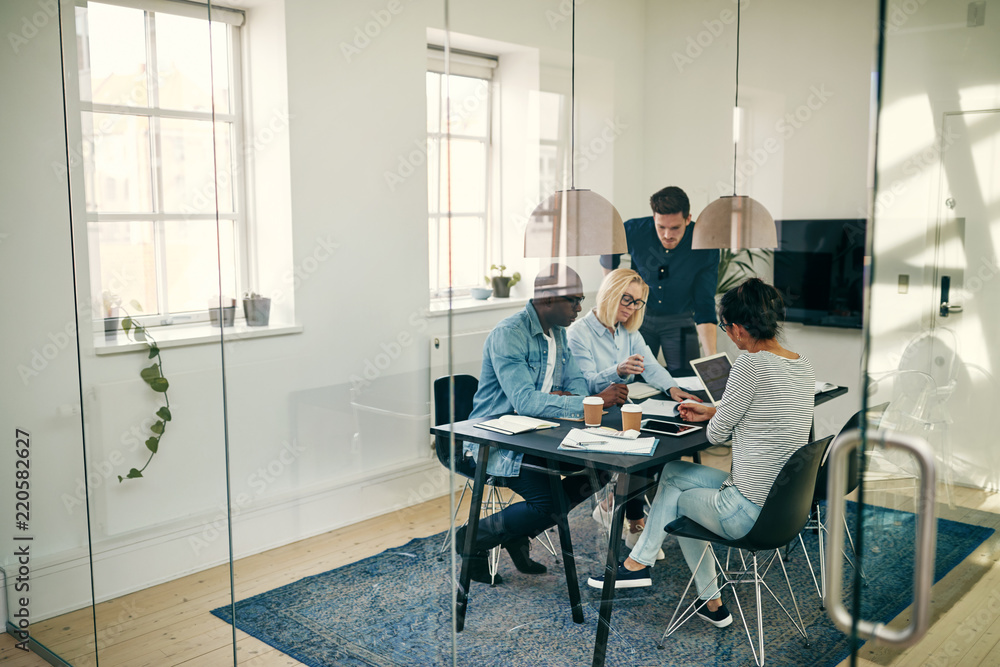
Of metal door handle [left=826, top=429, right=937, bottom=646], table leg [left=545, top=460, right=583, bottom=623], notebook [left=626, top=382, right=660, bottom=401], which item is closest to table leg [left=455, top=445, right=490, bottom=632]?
table leg [left=545, top=460, right=583, bottom=623]

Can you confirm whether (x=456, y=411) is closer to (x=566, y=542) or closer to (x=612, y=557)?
(x=566, y=542)

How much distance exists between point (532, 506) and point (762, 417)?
0.63 metres

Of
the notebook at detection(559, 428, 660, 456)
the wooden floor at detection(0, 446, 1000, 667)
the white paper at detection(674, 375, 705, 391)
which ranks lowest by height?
the wooden floor at detection(0, 446, 1000, 667)

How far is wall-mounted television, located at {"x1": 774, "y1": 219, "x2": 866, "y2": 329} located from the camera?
6.06 feet

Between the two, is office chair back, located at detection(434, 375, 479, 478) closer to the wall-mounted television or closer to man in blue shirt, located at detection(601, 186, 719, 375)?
man in blue shirt, located at detection(601, 186, 719, 375)

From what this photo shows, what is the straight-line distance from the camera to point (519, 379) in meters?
2.00

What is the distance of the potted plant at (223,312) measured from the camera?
95.5 inches

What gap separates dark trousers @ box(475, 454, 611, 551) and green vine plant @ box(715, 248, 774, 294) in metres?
0.55

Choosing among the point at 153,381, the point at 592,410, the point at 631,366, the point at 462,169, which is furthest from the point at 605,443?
the point at 153,381

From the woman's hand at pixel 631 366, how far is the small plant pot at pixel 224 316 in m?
1.17

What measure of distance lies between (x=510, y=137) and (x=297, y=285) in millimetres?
786

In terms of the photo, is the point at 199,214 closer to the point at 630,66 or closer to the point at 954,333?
the point at 630,66

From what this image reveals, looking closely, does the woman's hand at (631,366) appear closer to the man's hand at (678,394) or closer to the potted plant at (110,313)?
the man's hand at (678,394)

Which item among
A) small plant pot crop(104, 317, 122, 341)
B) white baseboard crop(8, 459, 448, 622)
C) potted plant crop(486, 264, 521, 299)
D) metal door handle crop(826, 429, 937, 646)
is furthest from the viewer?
small plant pot crop(104, 317, 122, 341)
